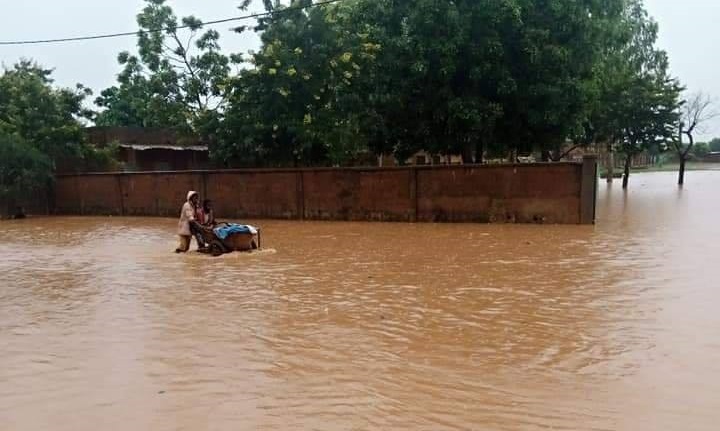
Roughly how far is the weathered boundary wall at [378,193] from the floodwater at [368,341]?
472 cm

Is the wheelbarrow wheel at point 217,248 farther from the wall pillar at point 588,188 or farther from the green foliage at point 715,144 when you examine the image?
the green foliage at point 715,144

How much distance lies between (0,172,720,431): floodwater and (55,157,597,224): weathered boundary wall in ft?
15.5

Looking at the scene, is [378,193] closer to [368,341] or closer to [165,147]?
[368,341]

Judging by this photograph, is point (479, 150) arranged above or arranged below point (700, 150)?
below

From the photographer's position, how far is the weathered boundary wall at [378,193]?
17.1 metres

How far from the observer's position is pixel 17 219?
2575cm

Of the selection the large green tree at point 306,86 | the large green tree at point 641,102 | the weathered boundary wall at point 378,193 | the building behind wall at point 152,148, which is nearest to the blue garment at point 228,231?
the weathered boundary wall at point 378,193

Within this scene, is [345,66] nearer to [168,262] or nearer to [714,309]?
[168,262]

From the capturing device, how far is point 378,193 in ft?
64.7

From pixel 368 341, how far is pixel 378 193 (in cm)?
1371

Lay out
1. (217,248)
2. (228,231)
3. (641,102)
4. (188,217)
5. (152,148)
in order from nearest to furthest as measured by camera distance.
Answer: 1. (228,231)
2. (217,248)
3. (188,217)
4. (152,148)
5. (641,102)

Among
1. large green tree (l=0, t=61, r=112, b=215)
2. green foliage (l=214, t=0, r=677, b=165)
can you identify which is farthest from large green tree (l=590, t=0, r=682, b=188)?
large green tree (l=0, t=61, r=112, b=215)

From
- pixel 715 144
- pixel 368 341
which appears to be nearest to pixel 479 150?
pixel 368 341

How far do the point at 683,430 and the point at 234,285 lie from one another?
21.7 feet
